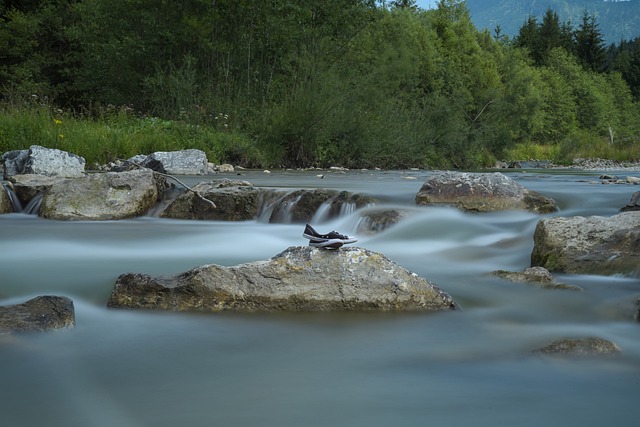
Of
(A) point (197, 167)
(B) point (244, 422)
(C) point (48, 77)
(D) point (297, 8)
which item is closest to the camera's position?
(B) point (244, 422)

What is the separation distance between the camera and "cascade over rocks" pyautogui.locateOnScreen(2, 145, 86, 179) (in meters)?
11.2

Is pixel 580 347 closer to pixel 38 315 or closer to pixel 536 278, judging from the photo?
pixel 536 278

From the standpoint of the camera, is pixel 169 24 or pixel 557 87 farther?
pixel 557 87

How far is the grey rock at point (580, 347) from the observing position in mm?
3047

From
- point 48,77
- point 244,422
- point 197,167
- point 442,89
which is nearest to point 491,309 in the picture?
point 244,422

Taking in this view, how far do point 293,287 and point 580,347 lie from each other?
4.91ft

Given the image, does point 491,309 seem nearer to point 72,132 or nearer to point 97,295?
point 97,295

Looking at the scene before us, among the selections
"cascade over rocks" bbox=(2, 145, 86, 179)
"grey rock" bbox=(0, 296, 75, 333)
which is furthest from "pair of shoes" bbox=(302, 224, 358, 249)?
"cascade over rocks" bbox=(2, 145, 86, 179)

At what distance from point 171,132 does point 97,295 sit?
13.9 m

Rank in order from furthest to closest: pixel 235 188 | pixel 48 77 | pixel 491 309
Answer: pixel 48 77
pixel 235 188
pixel 491 309

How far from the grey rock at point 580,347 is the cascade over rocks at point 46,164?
9657 millimetres

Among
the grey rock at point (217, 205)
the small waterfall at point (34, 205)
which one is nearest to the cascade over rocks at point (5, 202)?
the small waterfall at point (34, 205)

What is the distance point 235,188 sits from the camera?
27.0 ft

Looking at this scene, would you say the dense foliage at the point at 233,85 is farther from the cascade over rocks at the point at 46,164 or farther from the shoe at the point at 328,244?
the shoe at the point at 328,244
